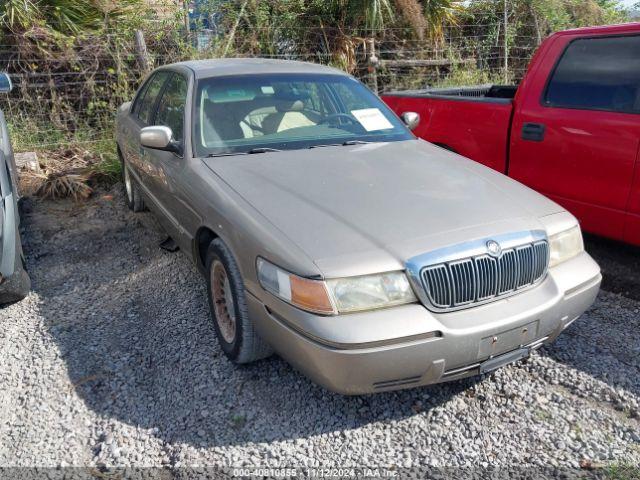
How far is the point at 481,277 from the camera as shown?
2.57 metres

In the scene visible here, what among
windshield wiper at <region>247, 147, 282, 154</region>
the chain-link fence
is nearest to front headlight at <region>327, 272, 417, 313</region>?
windshield wiper at <region>247, 147, 282, 154</region>

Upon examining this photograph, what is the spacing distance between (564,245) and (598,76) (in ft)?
5.71

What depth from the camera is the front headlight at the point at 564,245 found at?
115 inches

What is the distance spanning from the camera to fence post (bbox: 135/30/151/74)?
26.3ft

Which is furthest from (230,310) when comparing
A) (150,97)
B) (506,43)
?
(506,43)

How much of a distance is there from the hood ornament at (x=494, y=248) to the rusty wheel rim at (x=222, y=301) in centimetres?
136

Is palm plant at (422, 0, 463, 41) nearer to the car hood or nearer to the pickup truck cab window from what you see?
the pickup truck cab window

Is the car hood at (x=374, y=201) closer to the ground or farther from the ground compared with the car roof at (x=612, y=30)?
closer to the ground

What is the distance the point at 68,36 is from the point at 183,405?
675cm

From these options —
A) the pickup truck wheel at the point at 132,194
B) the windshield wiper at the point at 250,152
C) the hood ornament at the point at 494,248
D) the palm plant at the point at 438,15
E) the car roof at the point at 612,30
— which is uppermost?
the palm plant at the point at 438,15

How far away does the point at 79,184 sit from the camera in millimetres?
6359

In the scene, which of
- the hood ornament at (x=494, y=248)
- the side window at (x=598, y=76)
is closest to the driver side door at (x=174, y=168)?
the hood ornament at (x=494, y=248)

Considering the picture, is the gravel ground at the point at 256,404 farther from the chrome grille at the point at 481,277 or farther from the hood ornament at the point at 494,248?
the hood ornament at the point at 494,248

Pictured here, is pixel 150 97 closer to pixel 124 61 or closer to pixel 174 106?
pixel 174 106
